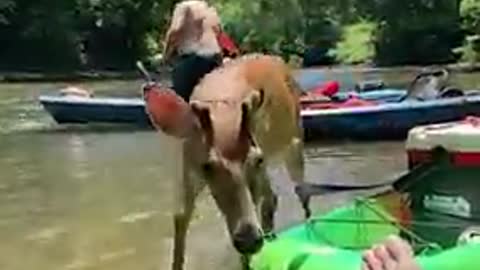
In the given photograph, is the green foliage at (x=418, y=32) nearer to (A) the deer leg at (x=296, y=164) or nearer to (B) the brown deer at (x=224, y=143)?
(A) the deer leg at (x=296, y=164)

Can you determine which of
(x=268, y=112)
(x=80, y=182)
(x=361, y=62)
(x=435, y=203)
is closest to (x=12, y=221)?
(x=80, y=182)

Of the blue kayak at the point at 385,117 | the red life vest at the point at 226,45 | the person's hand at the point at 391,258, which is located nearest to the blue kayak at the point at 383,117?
the blue kayak at the point at 385,117

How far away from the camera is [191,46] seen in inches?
353

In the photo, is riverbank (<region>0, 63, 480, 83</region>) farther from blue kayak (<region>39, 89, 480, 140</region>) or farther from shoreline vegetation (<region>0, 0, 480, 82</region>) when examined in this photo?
blue kayak (<region>39, 89, 480, 140</region>)

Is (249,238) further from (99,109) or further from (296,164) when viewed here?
(99,109)

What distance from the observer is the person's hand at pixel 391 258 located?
291cm

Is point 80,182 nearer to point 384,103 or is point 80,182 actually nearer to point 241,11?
point 384,103

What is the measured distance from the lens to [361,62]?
48.1m

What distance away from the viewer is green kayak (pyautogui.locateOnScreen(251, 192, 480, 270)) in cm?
586

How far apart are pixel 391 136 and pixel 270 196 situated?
7.66m

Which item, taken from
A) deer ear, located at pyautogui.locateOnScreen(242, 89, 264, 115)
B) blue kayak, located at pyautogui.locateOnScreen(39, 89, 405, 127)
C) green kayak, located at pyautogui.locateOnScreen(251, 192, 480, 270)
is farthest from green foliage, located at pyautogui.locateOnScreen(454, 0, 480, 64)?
green kayak, located at pyautogui.locateOnScreen(251, 192, 480, 270)

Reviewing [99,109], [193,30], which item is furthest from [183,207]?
[99,109]

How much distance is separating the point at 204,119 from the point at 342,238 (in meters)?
0.96

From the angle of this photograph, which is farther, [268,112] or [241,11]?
[241,11]
